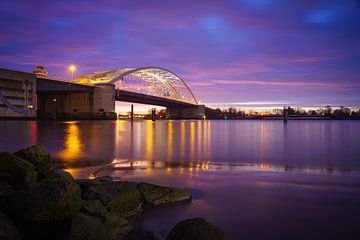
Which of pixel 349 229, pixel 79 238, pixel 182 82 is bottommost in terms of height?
pixel 349 229

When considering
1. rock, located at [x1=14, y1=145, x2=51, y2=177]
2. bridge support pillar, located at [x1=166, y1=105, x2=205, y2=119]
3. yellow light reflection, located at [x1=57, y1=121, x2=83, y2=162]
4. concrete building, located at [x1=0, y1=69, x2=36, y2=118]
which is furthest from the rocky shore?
bridge support pillar, located at [x1=166, y1=105, x2=205, y2=119]

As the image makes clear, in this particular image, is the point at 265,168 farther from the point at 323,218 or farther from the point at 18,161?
the point at 18,161

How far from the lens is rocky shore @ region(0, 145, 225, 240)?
3848mm

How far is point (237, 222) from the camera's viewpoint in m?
5.48

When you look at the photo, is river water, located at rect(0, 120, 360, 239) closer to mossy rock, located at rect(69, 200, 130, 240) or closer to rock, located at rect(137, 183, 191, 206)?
rock, located at rect(137, 183, 191, 206)

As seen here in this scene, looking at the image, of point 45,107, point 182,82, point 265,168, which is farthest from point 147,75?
point 265,168

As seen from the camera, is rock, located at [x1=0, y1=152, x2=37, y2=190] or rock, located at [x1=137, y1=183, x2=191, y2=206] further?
A: rock, located at [x1=137, y1=183, x2=191, y2=206]

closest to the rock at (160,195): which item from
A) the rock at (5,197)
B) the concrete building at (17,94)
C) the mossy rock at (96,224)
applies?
the mossy rock at (96,224)

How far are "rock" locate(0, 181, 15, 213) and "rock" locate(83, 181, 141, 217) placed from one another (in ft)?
3.77

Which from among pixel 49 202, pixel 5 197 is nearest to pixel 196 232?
pixel 49 202

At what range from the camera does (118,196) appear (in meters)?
5.74

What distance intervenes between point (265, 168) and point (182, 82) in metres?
119

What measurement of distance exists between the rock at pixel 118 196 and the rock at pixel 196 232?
204 cm

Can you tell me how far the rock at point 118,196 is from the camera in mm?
5613
